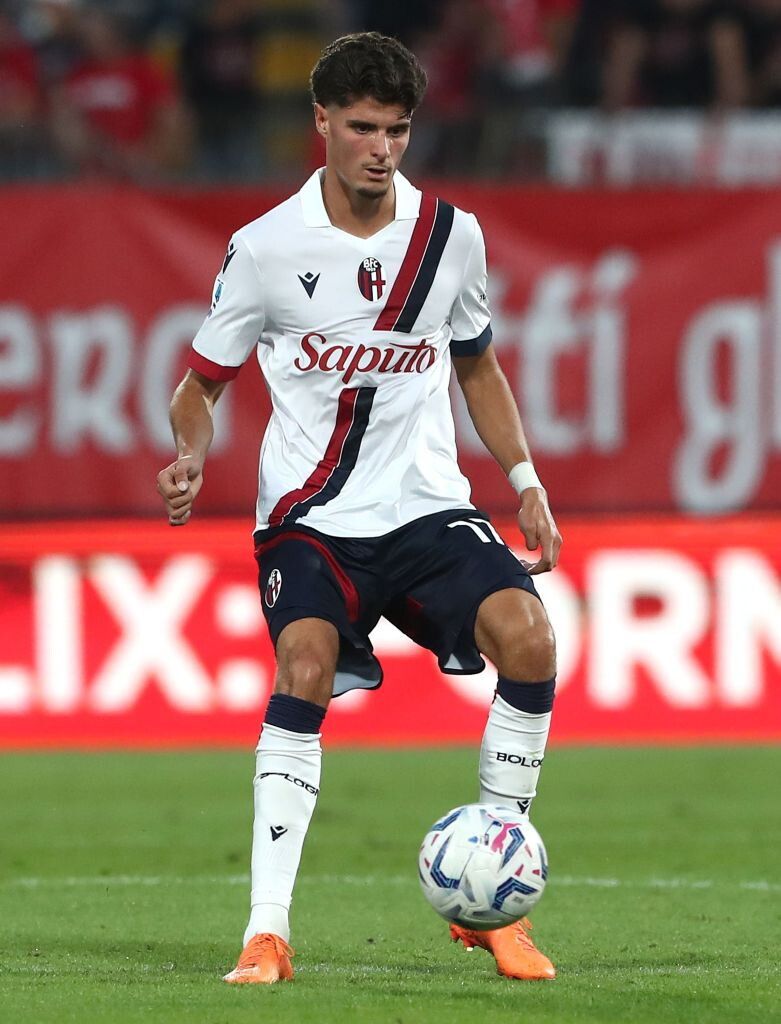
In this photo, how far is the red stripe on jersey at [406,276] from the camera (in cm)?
512

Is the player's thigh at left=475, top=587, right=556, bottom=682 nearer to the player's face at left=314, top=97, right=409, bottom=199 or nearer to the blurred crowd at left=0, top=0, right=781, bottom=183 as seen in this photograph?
the player's face at left=314, top=97, right=409, bottom=199

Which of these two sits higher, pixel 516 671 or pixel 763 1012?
pixel 516 671

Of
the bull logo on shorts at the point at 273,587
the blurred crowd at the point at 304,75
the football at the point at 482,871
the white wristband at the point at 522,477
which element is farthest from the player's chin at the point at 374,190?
the blurred crowd at the point at 304,75

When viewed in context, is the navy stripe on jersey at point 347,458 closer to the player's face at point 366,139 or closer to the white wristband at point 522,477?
the white wristband at point 522,477

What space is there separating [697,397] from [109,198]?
3.25 meters

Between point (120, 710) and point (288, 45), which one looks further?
point (288, 45)

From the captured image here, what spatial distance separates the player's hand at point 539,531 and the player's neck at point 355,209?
31.9 inches

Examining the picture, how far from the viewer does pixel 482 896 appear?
4.64 meters

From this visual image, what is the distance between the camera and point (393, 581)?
5.07 meters

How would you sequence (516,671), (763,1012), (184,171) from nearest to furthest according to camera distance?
1. (763,1012)
2. (516,671)
3. (184,171)

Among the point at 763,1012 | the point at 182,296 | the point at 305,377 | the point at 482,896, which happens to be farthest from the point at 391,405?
the point at 182,296

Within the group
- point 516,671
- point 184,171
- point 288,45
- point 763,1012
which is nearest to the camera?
point 763,1012

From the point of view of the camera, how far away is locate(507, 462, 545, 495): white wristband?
17.1 ft

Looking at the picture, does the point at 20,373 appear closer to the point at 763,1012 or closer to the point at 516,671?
the point at 516,671
